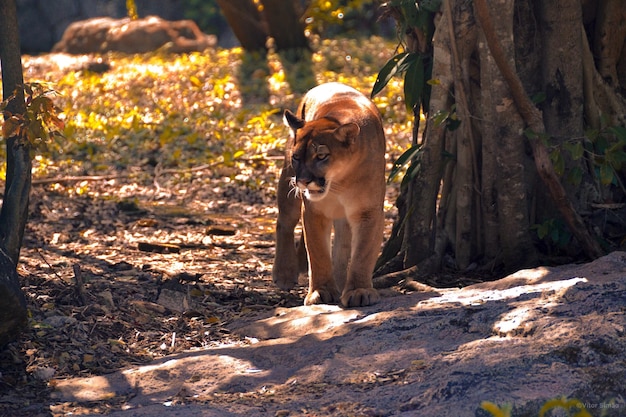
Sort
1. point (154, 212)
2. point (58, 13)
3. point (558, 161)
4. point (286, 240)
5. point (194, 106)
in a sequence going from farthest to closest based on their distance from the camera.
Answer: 1. point (58, 13)
2. point (194, 106)
3. point (154, 212)
4. point (286, 240)
5. point (558, 161)

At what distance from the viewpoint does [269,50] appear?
578 inches

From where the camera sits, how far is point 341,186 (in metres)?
5.54

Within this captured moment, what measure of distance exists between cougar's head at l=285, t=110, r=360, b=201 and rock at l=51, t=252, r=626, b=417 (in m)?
0.69

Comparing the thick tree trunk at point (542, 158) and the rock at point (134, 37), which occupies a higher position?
the rock at point (134, 37)

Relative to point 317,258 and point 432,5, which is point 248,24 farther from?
point 317,258

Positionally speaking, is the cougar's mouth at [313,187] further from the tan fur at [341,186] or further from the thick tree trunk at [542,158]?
the thick tree trunk at [542,158]

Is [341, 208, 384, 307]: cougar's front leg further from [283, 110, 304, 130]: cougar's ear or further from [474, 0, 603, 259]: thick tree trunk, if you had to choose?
[474, 0, 603, 259]: thick tree trunk

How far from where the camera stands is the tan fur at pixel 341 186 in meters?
5.33

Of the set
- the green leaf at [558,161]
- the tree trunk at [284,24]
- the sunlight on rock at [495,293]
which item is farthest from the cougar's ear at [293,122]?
the tree trunk at [284,24]

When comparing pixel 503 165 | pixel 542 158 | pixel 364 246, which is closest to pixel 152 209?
pixel 364 246

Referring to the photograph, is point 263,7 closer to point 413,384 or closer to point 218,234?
point 218,234

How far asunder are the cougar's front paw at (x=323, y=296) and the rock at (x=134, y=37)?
11342 millimetres

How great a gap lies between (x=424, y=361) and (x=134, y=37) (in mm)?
13950

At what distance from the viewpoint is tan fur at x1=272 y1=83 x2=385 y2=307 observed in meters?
5.33
